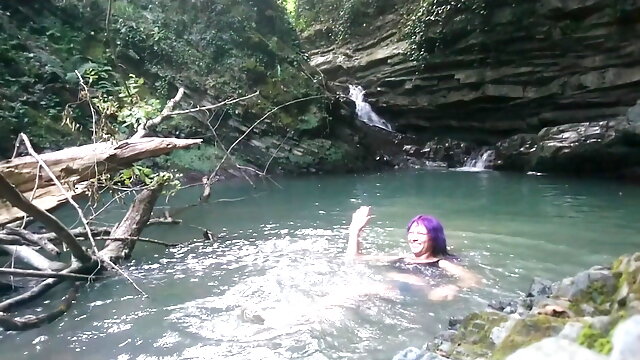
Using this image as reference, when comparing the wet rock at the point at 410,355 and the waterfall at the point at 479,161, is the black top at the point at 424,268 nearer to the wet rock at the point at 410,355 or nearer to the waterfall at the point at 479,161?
the wet rock at the point at 410,355

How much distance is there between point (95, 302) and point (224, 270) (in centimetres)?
132

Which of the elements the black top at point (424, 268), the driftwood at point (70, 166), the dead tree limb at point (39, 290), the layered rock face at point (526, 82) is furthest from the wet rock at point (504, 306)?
the layered rock face at point (526, 82)

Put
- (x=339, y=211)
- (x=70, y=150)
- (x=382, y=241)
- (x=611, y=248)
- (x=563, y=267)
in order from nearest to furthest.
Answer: (x=70, y=150), (x=563, y=267), (x=611, y=248), (x=382, y=241), (x=339, y=211)

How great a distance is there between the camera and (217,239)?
23.4 feet

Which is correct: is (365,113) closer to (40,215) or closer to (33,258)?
(33,258)

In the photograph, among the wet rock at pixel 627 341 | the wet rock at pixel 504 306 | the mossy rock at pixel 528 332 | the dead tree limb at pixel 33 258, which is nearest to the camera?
the wet rock at pixel 627 341

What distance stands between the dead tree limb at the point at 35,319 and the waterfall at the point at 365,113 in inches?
584

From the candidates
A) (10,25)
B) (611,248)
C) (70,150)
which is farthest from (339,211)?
(10,25)

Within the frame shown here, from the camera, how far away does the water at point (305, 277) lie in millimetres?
3730

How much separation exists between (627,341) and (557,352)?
24cm

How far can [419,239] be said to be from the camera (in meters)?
4.77

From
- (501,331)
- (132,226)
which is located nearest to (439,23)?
(132,226)

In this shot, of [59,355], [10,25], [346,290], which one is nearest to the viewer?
[59,355]

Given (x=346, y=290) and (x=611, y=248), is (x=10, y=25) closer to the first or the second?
(x=346, y=290)
